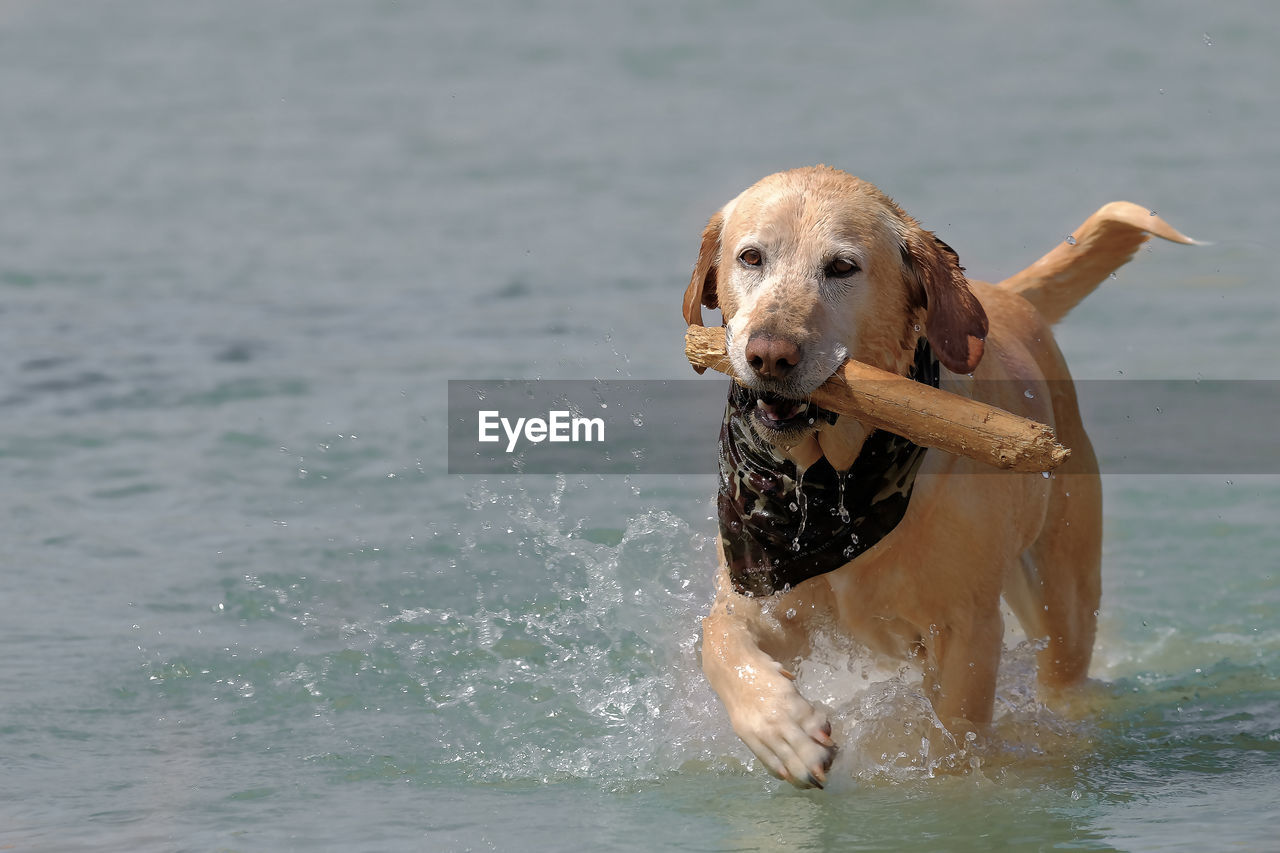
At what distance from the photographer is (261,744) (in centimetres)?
485

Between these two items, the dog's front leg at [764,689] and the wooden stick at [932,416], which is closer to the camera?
the wooden stick at [932,416]

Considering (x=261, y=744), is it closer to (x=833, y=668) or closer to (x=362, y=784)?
(x=362, y=784)

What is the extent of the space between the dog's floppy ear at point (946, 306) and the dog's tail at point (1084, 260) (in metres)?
1.47

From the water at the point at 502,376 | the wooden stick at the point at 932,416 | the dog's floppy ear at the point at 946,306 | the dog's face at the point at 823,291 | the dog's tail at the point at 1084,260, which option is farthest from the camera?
the dog's tail at the point at 1084,260

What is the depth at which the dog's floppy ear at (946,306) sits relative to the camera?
4.00 m

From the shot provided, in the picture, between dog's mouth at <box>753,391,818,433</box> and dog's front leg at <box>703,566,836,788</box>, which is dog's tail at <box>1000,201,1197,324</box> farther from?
dog's mouth at <box>753,391,818,433</box>

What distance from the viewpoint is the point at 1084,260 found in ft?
18.1

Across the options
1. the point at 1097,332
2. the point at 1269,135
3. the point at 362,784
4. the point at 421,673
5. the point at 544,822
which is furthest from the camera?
the point at 1269,135

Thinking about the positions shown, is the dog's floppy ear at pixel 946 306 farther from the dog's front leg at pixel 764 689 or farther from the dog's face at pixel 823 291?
the dog's front leg at pixel 764 689

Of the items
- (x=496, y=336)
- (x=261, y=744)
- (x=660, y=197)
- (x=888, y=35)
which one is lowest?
(x=261, y=744)

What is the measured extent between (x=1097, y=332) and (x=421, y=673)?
6.23m

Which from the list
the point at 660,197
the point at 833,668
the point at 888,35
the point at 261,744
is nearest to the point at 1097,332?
the point at 660,197

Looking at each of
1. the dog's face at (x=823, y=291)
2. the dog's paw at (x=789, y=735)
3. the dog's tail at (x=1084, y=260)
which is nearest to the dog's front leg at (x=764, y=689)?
the dog's paw at (x=789, y=735)

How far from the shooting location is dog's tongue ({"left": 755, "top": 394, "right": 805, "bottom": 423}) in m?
3.87
